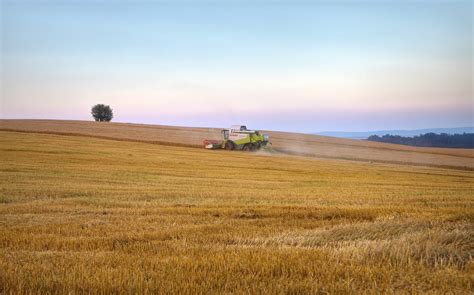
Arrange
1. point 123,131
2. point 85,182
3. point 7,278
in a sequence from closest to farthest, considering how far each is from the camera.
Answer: point 7,278 → point 85,182 → point 123,131

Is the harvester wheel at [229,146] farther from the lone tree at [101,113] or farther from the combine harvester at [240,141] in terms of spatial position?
the lone tree at [101,113]

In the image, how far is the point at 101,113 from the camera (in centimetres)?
11250

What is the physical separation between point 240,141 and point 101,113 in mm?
69987

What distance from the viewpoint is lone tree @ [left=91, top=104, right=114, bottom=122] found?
112 meters

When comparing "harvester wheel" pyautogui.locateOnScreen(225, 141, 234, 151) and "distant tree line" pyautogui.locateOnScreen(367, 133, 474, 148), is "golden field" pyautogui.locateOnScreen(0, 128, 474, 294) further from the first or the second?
"distant tree line" pyautogui.locateOnScreen(367, 133, 474, 148)

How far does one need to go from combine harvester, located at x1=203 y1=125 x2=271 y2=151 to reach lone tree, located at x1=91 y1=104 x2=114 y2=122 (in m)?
65.6

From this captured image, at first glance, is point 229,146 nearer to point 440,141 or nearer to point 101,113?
point 101,113

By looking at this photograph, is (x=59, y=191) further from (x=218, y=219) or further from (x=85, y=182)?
(x=218, y=219)

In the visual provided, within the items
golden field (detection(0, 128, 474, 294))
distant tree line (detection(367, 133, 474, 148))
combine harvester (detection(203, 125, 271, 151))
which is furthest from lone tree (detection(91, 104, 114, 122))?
golden field (detection(0, 128, 474, 294))

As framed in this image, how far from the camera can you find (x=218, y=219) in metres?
11.2

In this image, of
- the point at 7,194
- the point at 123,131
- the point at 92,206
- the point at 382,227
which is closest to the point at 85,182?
the point at 7,194

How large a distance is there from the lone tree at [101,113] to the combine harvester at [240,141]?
65595 millimetres

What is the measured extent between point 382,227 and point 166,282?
4.74 meters

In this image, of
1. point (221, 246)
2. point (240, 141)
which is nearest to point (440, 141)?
point (240, 141)
